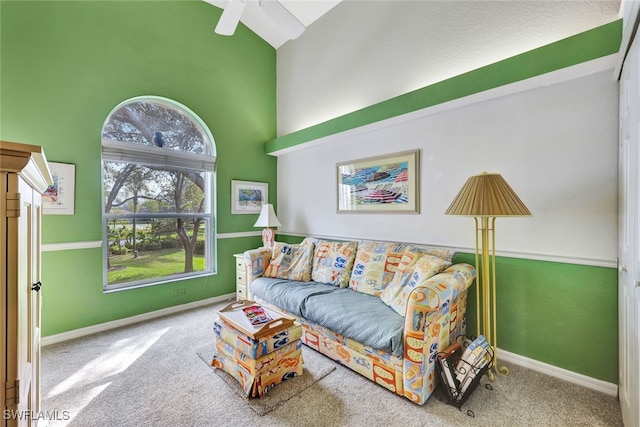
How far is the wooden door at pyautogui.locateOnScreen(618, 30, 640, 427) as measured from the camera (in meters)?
1.24

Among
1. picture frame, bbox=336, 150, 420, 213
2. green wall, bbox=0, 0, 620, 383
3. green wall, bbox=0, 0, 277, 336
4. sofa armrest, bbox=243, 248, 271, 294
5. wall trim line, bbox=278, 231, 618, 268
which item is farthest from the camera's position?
sofa armrest, bbox=243, 248, 271, 294

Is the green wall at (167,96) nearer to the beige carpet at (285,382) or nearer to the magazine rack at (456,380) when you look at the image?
the magazine rack at (456,380)

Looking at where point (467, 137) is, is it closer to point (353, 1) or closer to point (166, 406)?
point (353, 1)

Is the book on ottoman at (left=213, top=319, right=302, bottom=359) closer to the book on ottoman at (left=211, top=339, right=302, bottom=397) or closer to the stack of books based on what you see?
the book on ottoman at (left=211, top=339, right=302, bottom=397)

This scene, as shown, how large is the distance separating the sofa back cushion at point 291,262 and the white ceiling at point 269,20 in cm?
299

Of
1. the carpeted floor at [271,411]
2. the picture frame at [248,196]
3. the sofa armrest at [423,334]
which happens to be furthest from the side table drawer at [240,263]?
the sofa armrest at [423,334]

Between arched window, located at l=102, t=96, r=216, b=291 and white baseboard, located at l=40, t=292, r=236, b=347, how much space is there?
1.17ft

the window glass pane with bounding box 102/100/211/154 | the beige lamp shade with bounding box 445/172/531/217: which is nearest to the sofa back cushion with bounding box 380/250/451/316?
the beige lamp shade with bounding box 445/172/531/217

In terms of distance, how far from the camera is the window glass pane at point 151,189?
3037 millimetres

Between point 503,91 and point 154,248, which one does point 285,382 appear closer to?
point 154,248

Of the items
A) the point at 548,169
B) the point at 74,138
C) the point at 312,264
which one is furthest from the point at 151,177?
the point at 548,169

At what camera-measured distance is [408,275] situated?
2.29 meters

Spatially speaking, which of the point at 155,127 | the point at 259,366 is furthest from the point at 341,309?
the point at 155,127

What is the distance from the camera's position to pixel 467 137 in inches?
95.3
